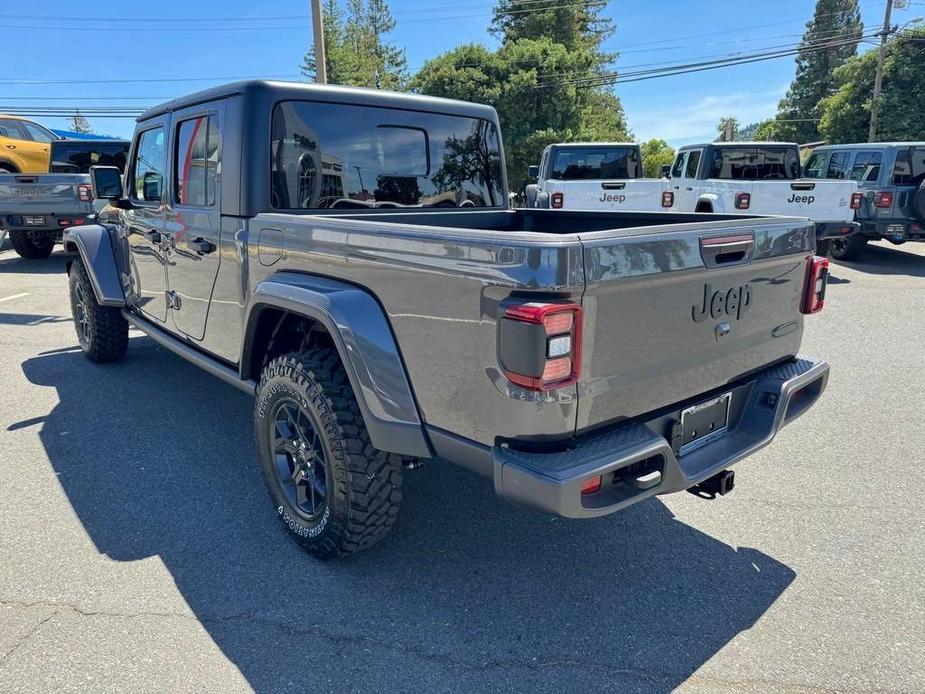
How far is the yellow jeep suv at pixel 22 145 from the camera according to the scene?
1452 cm

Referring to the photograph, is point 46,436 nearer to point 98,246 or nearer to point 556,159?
point 98,246

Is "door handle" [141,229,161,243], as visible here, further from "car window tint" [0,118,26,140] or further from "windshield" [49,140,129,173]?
"car window tint" [0,118,26,140]

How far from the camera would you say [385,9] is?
50.2m

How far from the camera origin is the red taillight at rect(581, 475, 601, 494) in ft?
6.82

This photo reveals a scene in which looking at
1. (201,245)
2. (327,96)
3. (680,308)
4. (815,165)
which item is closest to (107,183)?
(201,245)

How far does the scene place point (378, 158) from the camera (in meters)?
3.66

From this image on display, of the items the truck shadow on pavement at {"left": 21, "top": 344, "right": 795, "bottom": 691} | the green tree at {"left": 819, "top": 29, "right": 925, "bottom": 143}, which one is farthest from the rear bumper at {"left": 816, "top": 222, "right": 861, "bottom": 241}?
the green tree at {"left": 819, "top": 29, "right": 925, "bottom": 143}

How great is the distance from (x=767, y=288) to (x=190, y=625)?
2663 millimetres

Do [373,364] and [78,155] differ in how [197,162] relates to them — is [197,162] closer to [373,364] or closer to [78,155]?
[373,364]

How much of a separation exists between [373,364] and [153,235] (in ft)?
8.34

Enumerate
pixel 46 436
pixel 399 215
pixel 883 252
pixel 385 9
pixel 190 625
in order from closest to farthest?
pixel 190 625 < pixel 399 215 < pixel 46 436 < pixel 883 252 < pixel 385 9

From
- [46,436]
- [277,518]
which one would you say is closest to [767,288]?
[277,518]

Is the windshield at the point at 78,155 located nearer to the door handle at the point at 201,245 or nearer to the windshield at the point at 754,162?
the door handle at the point at 201,245

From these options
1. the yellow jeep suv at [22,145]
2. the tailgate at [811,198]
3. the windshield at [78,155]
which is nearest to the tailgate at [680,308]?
the tailgate at [811,198]
